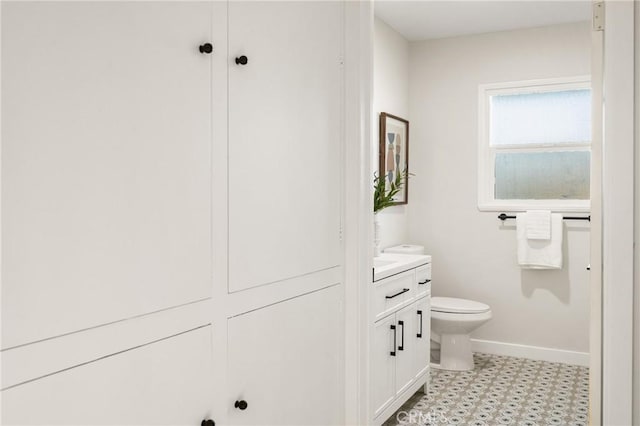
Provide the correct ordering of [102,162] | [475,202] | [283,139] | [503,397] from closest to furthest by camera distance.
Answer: [102,162]
[283,139]
[503,397]
[475,202]

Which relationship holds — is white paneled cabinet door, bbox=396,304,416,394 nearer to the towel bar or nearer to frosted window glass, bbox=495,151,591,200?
the towel bar

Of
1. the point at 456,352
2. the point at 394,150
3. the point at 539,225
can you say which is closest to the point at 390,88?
the point at 394,150

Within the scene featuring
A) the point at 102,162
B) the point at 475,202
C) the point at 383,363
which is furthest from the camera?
the point at 475,202

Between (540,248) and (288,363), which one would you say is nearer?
(288,363)

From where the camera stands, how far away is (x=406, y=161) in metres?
4.25

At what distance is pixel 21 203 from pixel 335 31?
1360mm

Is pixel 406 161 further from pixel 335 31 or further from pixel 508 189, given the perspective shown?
pixel 335 31

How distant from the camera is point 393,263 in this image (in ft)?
9.96

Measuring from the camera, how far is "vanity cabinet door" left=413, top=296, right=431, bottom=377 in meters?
3.15

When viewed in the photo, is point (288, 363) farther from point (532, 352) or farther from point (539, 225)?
point (532, 352)

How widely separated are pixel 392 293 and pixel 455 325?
115cm

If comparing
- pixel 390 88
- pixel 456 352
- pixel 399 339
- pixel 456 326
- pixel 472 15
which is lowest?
pixel 456 352

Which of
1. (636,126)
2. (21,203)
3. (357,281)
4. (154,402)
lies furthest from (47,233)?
(636,126)

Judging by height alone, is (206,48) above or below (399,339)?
above
